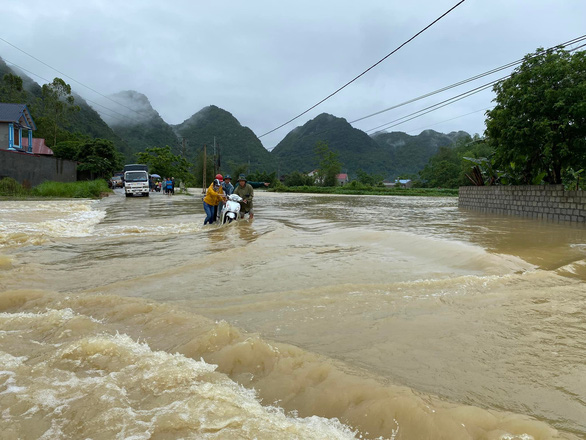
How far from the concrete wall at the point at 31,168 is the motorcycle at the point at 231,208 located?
16.8 metres

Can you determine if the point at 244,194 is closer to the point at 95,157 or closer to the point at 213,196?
the point at 213,196

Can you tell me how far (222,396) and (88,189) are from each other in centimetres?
2781

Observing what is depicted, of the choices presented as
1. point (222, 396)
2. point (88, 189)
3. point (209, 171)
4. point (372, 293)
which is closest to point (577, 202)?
point (372, 293)

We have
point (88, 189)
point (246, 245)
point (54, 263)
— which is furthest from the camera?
point (88, 189)

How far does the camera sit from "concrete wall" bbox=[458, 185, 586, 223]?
13.8 m

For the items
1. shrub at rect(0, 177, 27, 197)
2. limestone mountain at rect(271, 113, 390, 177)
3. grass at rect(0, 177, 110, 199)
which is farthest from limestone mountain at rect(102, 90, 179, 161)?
shrub at rect(0, 177, 27, 197)

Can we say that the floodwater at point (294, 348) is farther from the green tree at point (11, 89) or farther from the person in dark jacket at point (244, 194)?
the green tree at point (11, 89)

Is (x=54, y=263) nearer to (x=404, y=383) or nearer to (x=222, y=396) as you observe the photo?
(x=222, y=396)

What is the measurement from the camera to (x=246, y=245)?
8.70 meters

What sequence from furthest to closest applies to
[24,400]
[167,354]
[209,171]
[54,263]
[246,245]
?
1. [209,171]
2. [246,245]
3. [54,263]
4. [167,354]
5. [24,400]

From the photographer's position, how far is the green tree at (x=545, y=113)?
13.5 meters

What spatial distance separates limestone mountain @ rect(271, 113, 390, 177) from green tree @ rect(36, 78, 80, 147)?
55.7 metres

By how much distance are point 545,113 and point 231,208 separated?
1085 cm

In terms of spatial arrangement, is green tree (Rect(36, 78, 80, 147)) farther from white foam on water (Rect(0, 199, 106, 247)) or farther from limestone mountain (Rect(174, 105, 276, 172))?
white foam on water (Rect(0, 199, 106, 247))
